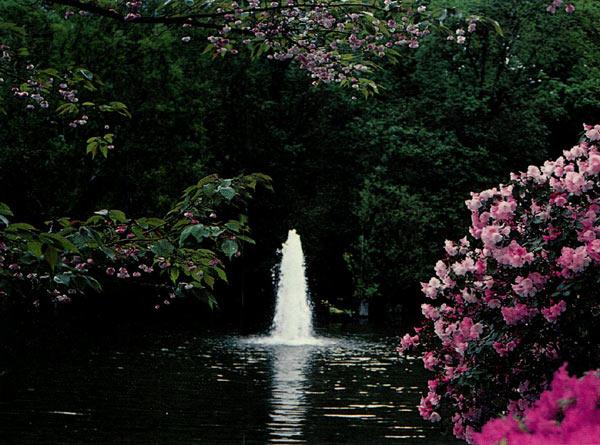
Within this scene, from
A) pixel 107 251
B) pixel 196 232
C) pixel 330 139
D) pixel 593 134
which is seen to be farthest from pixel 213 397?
pixel 330 139

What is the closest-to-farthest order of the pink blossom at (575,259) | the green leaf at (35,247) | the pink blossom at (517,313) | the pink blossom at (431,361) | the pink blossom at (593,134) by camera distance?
the green leaf at (35,247) < the pink blossom at (575,259) < the pink blossom at (517,313) < the pink blossom at (593,134) < the pink blossom at (431,361)

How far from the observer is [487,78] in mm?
39219

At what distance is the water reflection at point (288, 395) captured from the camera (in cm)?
1116

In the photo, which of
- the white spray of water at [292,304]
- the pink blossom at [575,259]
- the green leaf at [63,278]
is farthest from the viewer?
the white spray of water at [292,304]

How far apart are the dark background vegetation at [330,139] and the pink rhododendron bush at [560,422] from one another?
32.0m

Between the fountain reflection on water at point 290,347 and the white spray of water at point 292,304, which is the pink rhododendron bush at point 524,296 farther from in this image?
the white spray of water at point 292,304

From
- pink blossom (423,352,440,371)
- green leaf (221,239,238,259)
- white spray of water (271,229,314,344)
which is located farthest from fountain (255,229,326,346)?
green leaf (221,239,238,259)

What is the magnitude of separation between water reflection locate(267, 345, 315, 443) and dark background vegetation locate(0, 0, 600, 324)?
47.0 feet

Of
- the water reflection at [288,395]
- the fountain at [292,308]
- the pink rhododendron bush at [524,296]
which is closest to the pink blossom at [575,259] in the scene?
the pink rhododendron bush at [524,296]

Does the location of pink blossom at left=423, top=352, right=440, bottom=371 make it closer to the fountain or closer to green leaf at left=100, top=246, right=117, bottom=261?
green leaf at left=100, top=246, right=117, bottom=261

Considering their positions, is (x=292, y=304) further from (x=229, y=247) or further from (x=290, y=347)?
(x=229, y=247)

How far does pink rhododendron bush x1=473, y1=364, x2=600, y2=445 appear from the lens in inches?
101

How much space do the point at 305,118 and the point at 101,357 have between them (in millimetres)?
26195

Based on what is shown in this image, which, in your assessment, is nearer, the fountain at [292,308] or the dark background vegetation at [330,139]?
the fountain at [292,308]
